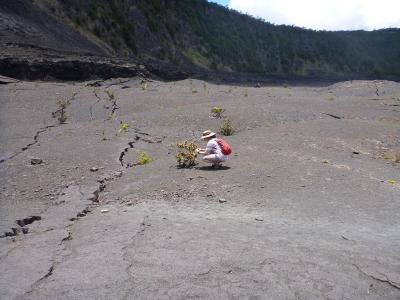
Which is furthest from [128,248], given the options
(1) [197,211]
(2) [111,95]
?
(2) [111,95]

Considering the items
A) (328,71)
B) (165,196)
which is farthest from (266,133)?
(328,71)

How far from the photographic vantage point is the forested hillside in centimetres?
3425

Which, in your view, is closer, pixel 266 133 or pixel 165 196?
pixel 165 196

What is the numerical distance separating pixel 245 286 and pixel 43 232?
10.7 ft

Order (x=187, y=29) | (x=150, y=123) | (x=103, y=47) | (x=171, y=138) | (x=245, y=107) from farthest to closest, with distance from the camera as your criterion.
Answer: (x=187, y=29) < (x=103, y=47) < (x=245, y=107) < (x=150, y=123) < (x=171, y=138)

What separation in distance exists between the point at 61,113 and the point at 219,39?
3626cm

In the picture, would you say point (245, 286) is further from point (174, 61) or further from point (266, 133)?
point (174, 61)

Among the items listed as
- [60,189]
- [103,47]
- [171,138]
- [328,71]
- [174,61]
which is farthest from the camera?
[328,71]

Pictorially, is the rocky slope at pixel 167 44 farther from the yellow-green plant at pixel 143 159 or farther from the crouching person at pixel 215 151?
the crouching person at pixel 215 151

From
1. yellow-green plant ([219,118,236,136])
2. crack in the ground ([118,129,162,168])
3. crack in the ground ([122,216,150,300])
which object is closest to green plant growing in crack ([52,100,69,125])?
crack in the ground ([118,129,162,168])

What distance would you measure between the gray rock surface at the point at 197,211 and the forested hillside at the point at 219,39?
780 inches

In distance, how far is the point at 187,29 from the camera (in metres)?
46.7

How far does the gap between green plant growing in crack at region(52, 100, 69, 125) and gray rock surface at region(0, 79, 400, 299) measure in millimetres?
269

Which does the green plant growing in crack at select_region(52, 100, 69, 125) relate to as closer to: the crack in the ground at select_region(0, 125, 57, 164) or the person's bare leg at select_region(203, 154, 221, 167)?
the crack in the ground at select_region(0, 125, 57, 164)
